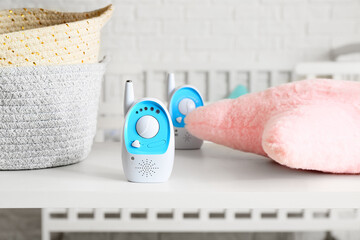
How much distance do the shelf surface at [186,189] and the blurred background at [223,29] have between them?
1303 mm

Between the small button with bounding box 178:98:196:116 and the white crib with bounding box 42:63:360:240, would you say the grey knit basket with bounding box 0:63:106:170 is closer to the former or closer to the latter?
the small button with bounding box 178:98:196:116

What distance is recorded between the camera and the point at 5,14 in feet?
2.60

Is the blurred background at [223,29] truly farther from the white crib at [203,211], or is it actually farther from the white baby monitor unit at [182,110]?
the white baby monitor unit at [182,110]

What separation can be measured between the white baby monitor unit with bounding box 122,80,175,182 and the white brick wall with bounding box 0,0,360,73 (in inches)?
52.9

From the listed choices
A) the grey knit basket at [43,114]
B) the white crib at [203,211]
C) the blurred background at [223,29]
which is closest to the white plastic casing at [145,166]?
the grey knit basket at [43,114]

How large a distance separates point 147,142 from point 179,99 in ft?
0.81

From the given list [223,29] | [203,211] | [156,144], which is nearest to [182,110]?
[156,144]

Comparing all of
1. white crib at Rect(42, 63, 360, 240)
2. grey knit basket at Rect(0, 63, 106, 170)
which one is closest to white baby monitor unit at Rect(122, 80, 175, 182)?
grey knit basket at Rect(0, 63, 106, 170)

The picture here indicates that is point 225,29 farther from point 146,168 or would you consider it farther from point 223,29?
point 146,168

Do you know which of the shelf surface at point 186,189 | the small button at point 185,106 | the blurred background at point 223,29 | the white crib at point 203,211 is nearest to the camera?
the shelf surface at point 186,189

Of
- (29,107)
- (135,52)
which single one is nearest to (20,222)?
(135,52)

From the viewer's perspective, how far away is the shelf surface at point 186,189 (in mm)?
520

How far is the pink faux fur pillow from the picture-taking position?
0.55 meters

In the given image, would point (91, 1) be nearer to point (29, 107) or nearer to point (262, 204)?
point (29, 107)
